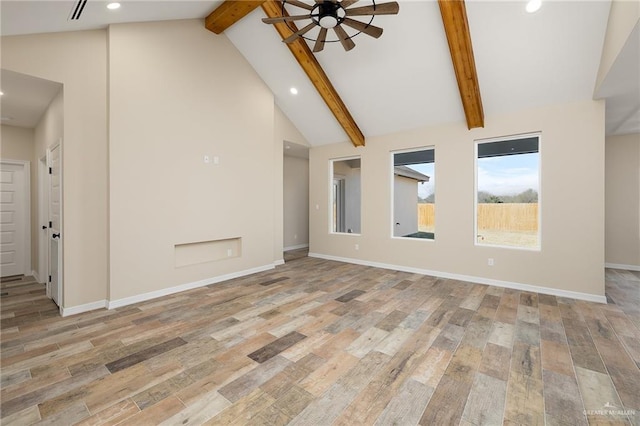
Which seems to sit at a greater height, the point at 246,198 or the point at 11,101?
the point at 11,101

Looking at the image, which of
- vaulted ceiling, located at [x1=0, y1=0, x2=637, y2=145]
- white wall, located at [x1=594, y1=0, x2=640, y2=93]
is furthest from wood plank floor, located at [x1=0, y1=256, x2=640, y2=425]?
vaulted ceiling, located at [x1=0, y1=0, x2=637, y2=145]

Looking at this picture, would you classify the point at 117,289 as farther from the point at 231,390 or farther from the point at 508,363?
the point at 508,363

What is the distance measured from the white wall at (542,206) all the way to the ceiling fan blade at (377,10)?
8.81 feet

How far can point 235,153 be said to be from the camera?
4918 mm

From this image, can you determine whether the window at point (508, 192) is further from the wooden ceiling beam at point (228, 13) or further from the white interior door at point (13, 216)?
the white interior door at point (13, 216)

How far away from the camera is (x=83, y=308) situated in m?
3.40

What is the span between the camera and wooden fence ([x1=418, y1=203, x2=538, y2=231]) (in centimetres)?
434

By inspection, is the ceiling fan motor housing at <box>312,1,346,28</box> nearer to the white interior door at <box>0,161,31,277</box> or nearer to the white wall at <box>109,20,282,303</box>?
the white wall at <box>109,20,282,303</box>

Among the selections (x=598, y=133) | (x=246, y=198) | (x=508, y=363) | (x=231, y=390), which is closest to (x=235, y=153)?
(x=246, y=198)

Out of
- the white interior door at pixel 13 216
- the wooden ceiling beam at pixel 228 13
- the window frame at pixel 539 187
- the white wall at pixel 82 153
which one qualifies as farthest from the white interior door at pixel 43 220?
the window frame at pixel 539 187

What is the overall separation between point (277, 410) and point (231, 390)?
0.40 meters

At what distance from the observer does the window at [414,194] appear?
5.32 meters

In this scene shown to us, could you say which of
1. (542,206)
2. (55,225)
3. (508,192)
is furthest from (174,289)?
(542,206)

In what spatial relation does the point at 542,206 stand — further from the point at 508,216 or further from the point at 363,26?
the point at 363,26
